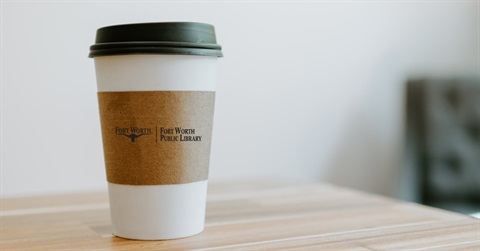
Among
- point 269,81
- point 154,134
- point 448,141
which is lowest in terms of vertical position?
point 448,141

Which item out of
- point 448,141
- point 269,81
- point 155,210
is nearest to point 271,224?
point 155,210

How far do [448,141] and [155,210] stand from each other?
164cm

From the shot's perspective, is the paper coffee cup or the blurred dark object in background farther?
the blurred dark object in background

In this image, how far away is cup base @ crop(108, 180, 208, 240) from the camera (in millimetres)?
626

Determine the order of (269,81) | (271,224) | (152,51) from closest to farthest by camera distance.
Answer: (152,51), (271,224), (269,81)

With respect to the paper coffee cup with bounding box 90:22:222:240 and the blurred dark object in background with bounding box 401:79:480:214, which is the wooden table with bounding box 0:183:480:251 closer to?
the paper coffee cup with bounding box 90:22:222:240

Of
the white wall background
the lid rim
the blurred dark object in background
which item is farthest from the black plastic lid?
the blurred dark object in background

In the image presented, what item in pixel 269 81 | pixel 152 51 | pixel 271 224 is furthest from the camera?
pixel 269 81

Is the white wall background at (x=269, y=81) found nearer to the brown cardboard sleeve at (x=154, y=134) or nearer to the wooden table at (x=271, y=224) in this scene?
the wooden table at (x=271, y=224)

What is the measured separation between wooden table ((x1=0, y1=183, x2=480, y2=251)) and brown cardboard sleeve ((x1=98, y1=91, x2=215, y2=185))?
0.22ft

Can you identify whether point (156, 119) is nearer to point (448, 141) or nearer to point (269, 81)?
point (269, 81)

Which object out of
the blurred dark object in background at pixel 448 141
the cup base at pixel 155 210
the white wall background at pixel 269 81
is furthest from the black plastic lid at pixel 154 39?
the blurred dark object in background at pixel 448 141

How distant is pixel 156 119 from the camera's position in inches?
24.0

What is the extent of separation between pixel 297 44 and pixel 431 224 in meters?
1.38
